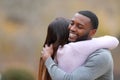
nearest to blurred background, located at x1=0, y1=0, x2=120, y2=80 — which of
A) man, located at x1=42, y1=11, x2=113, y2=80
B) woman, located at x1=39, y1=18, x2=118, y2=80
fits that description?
woman, located at x1=39, y1=18, x2=118, y2=80

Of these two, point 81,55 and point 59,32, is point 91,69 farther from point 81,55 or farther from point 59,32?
point 59,32

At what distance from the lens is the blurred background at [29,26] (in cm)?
329

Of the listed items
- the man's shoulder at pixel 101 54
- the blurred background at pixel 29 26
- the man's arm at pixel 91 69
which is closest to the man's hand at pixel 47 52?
the man's arm at pixel 91 69

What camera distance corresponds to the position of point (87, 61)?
1.41m

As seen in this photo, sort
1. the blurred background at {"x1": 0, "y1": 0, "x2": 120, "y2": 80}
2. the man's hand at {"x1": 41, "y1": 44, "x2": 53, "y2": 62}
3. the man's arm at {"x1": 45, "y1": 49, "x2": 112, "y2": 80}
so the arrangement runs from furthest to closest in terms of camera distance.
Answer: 1. the blurred background at {"x1": 0, "y1": 0, "x2": 120, "y2": 80}
2. the man's hand at {"x1": 41, "y1": 44, "x2": 53, "y2": 62}
3. the man's arm at {"x1": 45, "y1": 49, "x2": 112, "y2": 80}

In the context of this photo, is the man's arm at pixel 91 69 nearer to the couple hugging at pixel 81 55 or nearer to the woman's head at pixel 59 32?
the couple hugging at pixel 81 55

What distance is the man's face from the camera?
4.66 feet

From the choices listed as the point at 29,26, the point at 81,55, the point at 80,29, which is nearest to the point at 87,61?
the point at 81,55

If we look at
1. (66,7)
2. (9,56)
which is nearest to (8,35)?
(9,56)

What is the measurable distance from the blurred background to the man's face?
6.01 ft

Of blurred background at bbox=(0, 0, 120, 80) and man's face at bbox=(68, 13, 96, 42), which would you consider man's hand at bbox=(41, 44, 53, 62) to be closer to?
man's face at bbox=(68, 13, 96, 42)

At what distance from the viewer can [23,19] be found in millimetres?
3314

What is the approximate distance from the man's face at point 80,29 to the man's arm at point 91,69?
95 mm

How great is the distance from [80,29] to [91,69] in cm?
18
